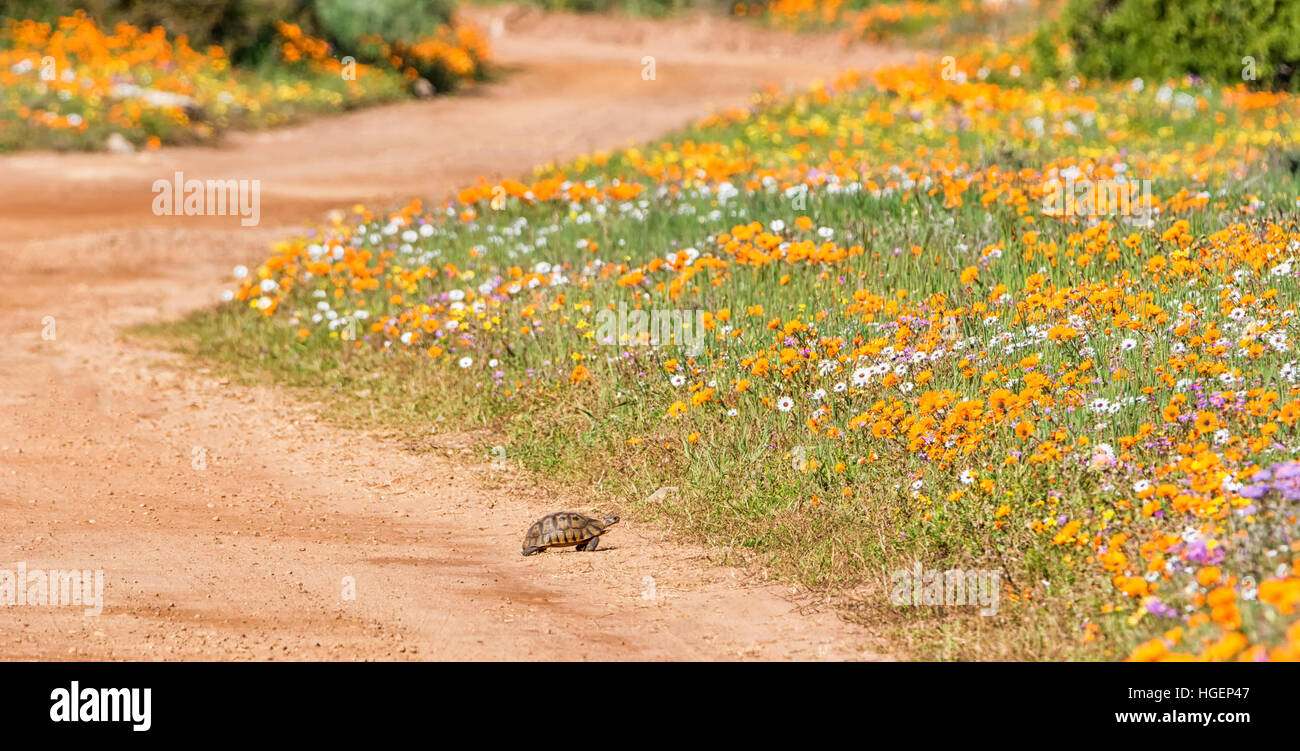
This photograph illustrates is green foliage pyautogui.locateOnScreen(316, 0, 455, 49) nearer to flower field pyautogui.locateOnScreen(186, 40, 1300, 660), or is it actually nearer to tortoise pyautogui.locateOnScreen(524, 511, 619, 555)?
flower field pyautogui.locateOnScreen(186, 40, 1300, 660)

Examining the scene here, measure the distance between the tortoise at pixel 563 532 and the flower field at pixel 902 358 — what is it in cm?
44

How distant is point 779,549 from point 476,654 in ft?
5.24

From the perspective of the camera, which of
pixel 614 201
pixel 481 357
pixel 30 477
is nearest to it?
pixel 30 477

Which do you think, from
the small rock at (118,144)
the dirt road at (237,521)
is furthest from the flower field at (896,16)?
the dirt road at (237,521)

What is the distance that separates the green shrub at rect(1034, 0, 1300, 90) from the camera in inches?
663

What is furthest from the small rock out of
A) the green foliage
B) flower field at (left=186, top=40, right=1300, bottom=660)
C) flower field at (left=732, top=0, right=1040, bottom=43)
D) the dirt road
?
flower field at (left=732, top=0, right=1040, bottom=43)

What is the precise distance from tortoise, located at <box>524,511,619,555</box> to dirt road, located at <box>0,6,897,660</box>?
0.25ft

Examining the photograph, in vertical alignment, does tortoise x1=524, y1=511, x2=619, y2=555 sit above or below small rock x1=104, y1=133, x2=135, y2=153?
below

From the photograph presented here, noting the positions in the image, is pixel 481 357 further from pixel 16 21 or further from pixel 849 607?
pixel 16 21

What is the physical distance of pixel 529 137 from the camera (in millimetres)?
19891

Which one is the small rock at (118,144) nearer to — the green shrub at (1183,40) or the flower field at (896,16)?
the green shrub at (1183,40)

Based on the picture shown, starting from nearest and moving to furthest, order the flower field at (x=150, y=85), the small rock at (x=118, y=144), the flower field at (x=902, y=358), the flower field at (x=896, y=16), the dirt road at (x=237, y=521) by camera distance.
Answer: the flower field at (x=902, y=358) < the dirt road at (x=237, y=521) < the small rock at (x=118, y=144) < the flower field at (x=150, y=85) < the flower field at (x=896, y=16)

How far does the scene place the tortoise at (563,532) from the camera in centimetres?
659
